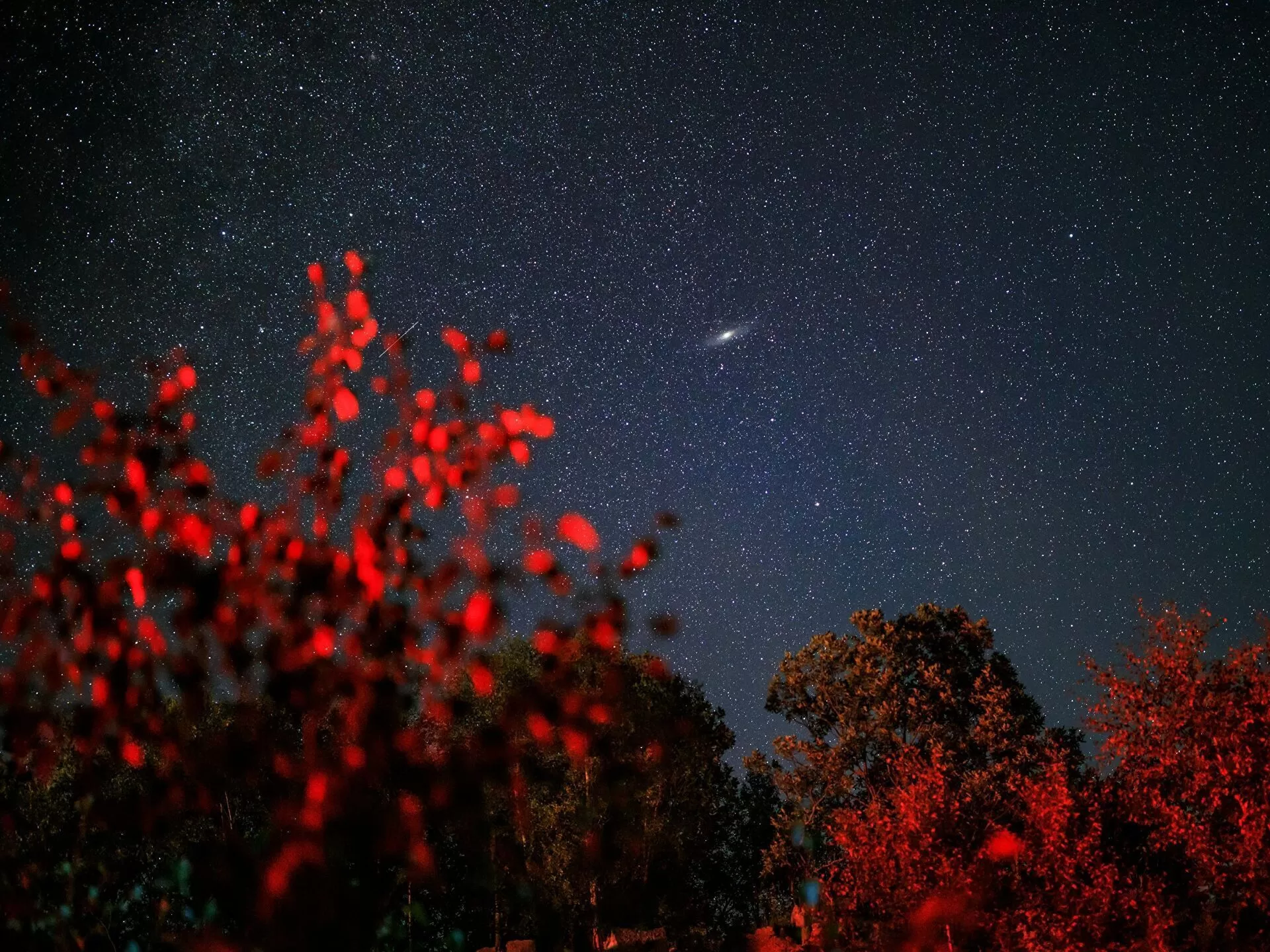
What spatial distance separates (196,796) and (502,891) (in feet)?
96.2

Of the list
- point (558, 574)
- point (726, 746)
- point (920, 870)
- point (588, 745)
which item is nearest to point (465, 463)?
point (558, 574)

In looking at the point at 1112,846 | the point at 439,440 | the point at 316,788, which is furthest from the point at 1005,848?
the point at 316,788

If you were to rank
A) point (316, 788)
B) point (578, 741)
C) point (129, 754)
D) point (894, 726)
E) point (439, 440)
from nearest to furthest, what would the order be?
point (129, 754), point (316, 788), point (578, 741), point (439, 440), point (894, 726)

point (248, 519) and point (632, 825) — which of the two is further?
point (632, 825)

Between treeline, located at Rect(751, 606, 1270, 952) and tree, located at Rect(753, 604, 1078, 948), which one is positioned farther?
tree, located at Rect(753, 604, 1078, 948)

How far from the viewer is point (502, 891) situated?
102ft

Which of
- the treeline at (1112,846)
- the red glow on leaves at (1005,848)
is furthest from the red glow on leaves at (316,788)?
the red glow on leaves at (1005,848)

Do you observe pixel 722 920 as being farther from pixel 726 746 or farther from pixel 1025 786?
pixel 1025 786

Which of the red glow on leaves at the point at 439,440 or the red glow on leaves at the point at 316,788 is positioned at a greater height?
the red glow on leaves at the point at 439,440

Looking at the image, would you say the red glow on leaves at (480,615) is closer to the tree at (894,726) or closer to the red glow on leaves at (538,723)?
the red glow on leaves at (538,723)

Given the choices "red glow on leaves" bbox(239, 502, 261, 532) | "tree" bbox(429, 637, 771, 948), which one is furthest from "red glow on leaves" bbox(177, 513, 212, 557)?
"tree" bbox(429, 637, 771, 948)

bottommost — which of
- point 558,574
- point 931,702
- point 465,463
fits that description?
point 558,574

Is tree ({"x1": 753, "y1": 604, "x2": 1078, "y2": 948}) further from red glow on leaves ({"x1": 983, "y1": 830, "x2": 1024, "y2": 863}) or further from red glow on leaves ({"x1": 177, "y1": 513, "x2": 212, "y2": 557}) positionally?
red glow on leaves ({"x1": 177, "y1": 513, "x2": 212, "y2": 557})

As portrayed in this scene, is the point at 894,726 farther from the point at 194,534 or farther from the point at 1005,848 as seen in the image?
the point at 194,534
